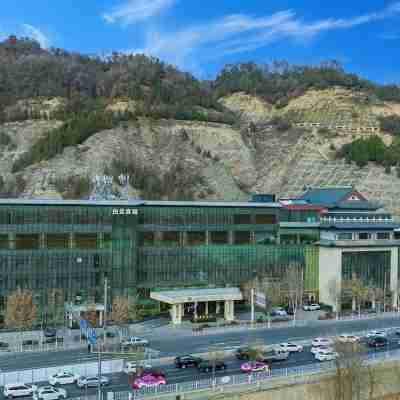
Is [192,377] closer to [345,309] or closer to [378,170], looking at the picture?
[345,309]

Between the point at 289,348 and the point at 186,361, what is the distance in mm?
10123

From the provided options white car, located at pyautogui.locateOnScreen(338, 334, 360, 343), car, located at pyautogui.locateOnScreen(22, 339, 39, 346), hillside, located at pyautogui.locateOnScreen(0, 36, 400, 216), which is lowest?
car, located at pyautogui.locateOnScreen(22, 339, 39, 346)

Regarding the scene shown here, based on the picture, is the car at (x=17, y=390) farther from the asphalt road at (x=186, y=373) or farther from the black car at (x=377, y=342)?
the black car at (x=377, y=342)

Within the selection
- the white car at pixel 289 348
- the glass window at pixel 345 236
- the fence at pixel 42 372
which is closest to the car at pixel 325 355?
the white car at pixel 289 348

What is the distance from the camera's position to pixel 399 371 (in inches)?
2028

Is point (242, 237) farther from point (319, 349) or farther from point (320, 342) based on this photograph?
point (319, 349)

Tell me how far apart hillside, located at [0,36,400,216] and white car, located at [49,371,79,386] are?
66.4m

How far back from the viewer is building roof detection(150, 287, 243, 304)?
69562 millimetres

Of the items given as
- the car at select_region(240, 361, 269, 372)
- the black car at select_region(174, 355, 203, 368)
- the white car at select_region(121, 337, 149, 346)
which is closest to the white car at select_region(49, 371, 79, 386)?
the black car at select_region(174, 355, 203, 368)

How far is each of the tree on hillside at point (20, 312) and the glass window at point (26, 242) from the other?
7.56 meters

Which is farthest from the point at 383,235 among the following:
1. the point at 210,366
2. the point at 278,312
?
the point at 210,366

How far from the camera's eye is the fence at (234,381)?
40656mm

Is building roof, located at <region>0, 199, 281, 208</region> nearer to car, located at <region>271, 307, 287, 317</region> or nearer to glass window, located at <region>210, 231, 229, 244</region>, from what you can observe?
glass window, located at <region>210, 231, 229, 244</region>

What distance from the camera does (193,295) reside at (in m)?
71.2
